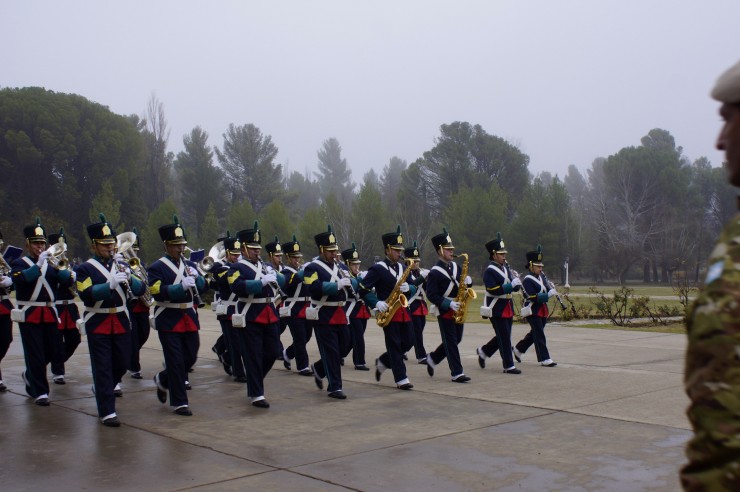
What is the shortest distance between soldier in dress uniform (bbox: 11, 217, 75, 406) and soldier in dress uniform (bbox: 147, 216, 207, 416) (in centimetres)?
163

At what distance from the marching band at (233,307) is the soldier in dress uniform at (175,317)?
0.01 metres

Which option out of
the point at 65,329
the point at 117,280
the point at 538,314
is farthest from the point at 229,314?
the point at 538,314

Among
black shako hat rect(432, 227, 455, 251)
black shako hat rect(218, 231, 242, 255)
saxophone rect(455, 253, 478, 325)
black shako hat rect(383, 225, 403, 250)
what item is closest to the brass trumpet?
black shako hat rect(218, 231, 242, 255)

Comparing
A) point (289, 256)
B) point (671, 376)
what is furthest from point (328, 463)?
point (289, 256)

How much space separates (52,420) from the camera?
29.4 ft

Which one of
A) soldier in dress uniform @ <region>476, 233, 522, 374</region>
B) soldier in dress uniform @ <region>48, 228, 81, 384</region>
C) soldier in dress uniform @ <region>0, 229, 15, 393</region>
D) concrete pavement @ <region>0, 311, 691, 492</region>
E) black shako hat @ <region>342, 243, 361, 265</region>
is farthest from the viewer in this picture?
black shako hat @ <region>342, 243, 361, 265</region>

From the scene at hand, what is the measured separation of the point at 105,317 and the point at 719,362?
7953mm

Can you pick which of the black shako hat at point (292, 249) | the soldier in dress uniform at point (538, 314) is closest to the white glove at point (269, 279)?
the black shako hat at point (292, 249)

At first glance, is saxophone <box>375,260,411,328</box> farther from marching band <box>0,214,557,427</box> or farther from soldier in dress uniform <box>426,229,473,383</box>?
soldier in dress uniform <box>426,229,473,383</box>

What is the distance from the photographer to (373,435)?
26.3ft

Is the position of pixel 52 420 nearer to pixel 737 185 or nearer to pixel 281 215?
pixel 737 185

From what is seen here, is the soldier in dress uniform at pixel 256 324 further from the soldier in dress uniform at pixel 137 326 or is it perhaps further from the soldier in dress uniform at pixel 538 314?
the soldier in dress uniform at pixel 538 314

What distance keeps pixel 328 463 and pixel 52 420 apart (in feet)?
12.3

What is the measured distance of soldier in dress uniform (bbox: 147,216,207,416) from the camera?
9.23 meters
